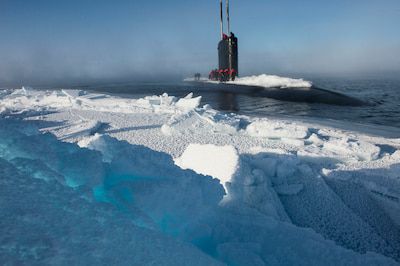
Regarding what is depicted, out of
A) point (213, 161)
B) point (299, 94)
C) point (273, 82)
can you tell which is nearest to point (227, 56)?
point (273, 82)

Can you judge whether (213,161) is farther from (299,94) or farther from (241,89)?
(241,89)

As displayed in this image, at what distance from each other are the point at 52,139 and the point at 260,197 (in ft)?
7.17

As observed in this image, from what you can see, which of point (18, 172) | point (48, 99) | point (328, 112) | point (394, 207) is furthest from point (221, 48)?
point (18, 172)

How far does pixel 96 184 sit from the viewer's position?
196cm

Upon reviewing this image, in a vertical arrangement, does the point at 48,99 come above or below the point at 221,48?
below

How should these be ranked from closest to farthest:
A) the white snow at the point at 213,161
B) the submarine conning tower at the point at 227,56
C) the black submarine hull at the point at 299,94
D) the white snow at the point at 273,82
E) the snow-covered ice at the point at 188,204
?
1. the snow-covered ice at the point at 188,204
2. the white snow at the point at 213,161
3. the black submarine hull at the point at 299,94
4. the white snow at the point at 273,82
5. the submarine conning tower at the point at 227,56

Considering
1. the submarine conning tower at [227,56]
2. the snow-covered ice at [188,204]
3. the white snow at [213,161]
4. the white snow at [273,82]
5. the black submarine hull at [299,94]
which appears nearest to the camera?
the snow-covered ice at [188,204]

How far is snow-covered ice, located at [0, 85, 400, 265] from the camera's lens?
136 centimetres

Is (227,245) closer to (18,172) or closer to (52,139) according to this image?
(18,172)

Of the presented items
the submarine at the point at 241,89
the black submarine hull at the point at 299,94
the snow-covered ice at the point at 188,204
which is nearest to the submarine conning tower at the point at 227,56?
the submarine at the point at 241,89

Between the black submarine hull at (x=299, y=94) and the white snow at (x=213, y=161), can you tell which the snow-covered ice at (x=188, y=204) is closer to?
the white snow at (x=213, y=161)

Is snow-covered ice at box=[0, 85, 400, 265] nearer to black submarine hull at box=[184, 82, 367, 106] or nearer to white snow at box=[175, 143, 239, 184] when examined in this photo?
white snow at box=[175, 143, 239, 184]

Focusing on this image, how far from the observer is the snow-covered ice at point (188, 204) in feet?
4.47

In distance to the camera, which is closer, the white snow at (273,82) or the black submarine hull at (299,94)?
the black submarine hull at (299,94)
